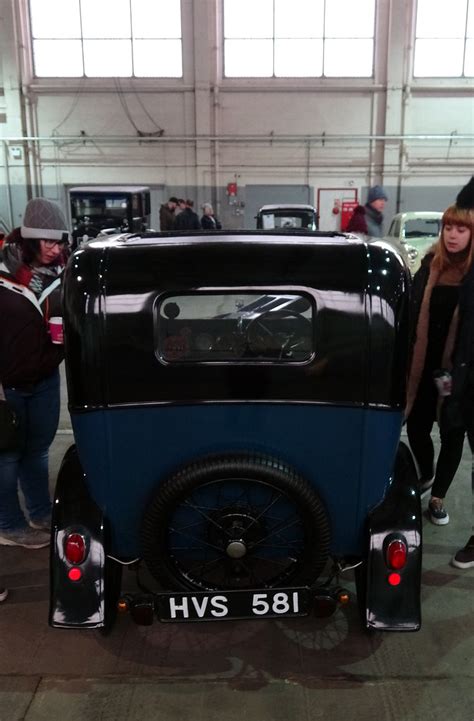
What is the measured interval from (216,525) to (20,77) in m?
15.4

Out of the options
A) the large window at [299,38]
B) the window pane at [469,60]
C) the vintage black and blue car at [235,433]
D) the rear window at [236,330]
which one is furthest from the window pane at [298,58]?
the vintage black and blue car at [235,433]

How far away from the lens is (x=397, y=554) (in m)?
2.15

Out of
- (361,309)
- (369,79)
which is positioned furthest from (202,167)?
(361,309)

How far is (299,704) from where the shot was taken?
6.98 feet

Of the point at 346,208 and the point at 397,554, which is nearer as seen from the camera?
the point at 397,554

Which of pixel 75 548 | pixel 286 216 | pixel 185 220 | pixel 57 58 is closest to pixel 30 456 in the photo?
pixel 75 548

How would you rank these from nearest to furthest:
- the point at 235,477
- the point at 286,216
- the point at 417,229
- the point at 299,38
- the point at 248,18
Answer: the point at 235,477 < the point at 286,216 < the point at 417,229 < the point at 248,18 < the point at 299,38

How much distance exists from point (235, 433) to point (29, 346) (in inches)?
50.7

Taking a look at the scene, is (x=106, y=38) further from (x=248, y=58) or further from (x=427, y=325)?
(x=427, y=325)

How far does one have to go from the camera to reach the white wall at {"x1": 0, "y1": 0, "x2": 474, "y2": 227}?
1446 cm

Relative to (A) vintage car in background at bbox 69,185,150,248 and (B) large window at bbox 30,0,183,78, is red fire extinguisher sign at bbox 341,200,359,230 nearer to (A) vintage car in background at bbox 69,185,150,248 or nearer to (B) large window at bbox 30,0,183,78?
(B) large window at bbox 30,0,183,78

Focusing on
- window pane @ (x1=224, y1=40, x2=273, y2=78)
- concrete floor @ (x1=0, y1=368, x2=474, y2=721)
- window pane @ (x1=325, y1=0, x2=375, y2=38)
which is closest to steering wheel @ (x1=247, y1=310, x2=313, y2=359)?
concrete floor @ (x1=0, y1=368, x2=474, y2=721)

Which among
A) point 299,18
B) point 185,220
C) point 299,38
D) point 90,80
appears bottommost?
point 185,220

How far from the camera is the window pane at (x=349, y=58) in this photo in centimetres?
1429
